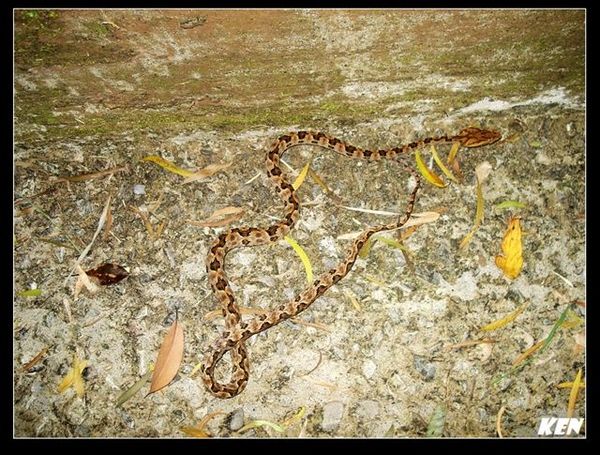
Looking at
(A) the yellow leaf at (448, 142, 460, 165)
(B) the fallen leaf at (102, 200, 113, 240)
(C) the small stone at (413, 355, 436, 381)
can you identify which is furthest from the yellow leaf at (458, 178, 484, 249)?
(B) the fallen leaf at (102, 200, 113, 240)

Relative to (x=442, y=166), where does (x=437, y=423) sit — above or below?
below

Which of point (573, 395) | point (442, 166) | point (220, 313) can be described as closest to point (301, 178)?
point (442, 166)

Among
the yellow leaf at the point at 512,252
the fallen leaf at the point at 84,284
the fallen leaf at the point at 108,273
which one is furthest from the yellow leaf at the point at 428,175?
the fallen leaf at the point at 84,284

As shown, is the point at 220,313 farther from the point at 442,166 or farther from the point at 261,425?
the point at 442,166

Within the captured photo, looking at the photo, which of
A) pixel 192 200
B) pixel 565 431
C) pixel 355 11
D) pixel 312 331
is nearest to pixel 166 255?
pixel 192 200

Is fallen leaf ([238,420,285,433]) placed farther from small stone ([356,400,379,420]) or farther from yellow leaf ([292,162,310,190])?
yellow leaf ([292,162,310,190])

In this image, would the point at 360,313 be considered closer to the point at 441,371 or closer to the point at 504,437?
the point at 441,371
